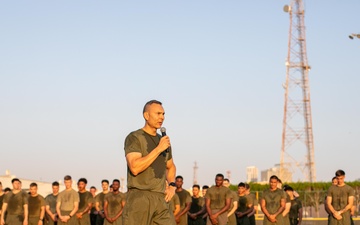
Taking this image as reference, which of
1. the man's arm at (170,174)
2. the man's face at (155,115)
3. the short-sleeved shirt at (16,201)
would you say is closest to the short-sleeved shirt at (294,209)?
the short-sleeved shirt at (16,201)

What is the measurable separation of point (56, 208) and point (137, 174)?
13.9 meters

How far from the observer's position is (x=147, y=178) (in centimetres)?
903

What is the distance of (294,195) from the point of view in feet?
77.7

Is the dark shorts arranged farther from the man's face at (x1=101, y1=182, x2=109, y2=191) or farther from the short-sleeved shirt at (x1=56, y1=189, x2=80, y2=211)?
the man's face at (x1=101, y1=182, x2=109, y2=191)

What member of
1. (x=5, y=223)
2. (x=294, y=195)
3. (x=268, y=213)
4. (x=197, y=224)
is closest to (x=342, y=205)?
(x=268, y=213)

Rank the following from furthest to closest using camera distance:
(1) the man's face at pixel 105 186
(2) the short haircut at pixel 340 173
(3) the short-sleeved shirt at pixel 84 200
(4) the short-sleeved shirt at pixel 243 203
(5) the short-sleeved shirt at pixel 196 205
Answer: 1. (5) the short-sleeved shirt at pixel 196 205
2. (4) the short-sleeved shirt at pixel 243 203
3. (1) the man's face at pixel 105 186
4. (3) the short-sleeved shirt at pixel 84 200
5. (2) the short haircut at pixel 340 173

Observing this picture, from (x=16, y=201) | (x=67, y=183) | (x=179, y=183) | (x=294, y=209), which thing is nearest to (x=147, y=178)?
(x=67, y=183)

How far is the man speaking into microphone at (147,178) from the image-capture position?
9000 mm

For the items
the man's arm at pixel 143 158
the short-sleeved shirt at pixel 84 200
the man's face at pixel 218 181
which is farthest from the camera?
the short-sleeved shirt at pixel 84 200

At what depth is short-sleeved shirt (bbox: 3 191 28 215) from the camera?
72.7 feet

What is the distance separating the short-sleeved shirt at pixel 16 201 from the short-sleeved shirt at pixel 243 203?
6671 millimetres

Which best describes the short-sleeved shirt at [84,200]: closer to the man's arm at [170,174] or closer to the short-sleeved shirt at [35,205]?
the short-sleeved shirt at [35,205]

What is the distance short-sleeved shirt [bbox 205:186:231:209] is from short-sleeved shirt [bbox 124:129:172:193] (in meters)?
12.9

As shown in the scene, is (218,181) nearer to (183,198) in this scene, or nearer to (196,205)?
(183,198)
